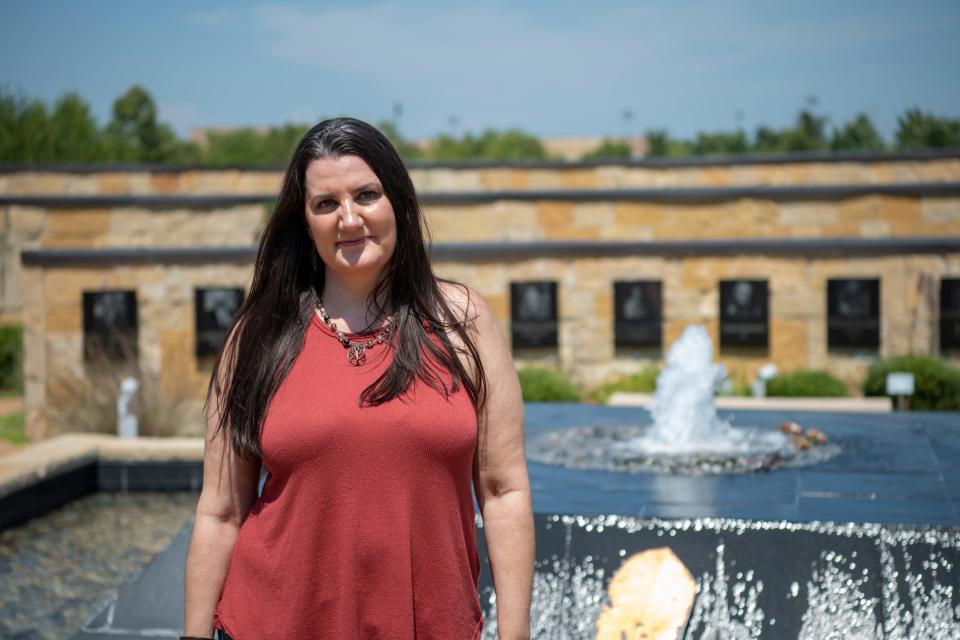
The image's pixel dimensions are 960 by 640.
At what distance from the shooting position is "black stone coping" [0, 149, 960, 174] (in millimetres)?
14531

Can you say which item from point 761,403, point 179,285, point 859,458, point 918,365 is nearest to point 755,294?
point 918,365

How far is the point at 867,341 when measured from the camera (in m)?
13.6

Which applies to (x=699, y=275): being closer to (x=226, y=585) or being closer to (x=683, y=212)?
(x=683, y=212)

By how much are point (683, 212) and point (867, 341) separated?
9.16ft

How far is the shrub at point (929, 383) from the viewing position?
12336 millimetres

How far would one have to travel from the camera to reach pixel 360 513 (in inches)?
83.7

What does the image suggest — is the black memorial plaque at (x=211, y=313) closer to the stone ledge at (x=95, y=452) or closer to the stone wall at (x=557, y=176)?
the stone wall at (x=557, y=176)

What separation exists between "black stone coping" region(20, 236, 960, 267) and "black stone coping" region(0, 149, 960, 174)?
4.77ft

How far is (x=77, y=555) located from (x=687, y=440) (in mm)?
4153

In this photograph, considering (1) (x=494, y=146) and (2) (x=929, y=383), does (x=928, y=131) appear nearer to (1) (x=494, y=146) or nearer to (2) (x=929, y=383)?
(2) (x=929, y=383)

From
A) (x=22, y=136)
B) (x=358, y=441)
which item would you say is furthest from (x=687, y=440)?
(x=22, y=136)

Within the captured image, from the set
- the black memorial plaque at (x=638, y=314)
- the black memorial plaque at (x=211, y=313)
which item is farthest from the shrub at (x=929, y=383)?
the black memorial plaque at (x=211, y=313)

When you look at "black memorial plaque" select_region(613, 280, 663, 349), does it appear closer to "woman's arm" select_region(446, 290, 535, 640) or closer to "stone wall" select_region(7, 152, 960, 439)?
"stone wall" select_region(7, 152, 960, 439)

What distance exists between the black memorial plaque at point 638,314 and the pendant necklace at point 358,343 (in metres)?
11.9
